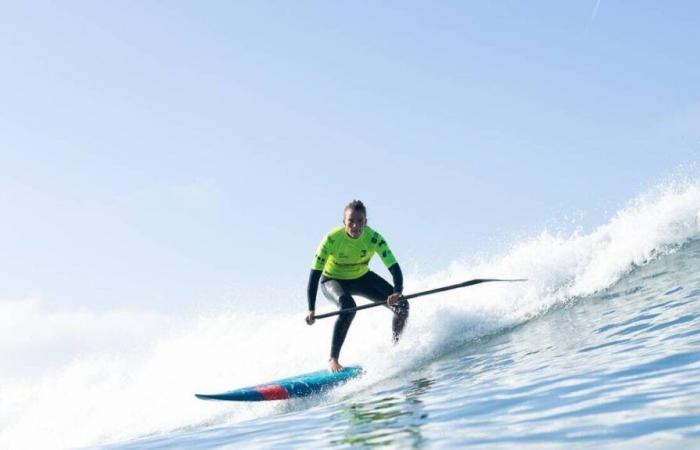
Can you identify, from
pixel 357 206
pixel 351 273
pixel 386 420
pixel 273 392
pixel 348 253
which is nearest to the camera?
pixel 386 420

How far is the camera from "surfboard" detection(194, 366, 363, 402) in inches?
295

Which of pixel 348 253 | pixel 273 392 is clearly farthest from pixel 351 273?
pixel 273 392

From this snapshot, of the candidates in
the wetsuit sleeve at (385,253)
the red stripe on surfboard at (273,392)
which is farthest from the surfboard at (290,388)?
the wetsuit sleeve at (385,253)

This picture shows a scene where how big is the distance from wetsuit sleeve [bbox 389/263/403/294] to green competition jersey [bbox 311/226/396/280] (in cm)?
6

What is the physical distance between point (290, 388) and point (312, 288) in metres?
1.32

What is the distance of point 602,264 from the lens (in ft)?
41.9

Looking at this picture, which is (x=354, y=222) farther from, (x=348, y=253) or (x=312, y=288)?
(x=312, y=288)

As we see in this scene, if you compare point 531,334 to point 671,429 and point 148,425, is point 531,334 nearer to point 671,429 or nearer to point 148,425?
point 148,425

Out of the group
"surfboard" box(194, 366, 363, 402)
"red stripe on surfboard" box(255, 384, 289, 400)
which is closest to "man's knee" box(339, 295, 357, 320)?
"surfboard" box(194, 366, 363, 402)

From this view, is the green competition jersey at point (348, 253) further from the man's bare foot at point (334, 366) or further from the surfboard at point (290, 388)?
the surfboard at point (290, 388)

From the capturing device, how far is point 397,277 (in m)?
8.61

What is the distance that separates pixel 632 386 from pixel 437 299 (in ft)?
23.5

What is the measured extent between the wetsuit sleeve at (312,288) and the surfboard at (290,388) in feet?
2.82

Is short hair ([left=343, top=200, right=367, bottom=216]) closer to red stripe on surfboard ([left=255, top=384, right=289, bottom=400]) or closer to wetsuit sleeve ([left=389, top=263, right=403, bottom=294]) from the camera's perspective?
wetsuit sleeve ([left=389, top=263, right=403, bottom=294])
